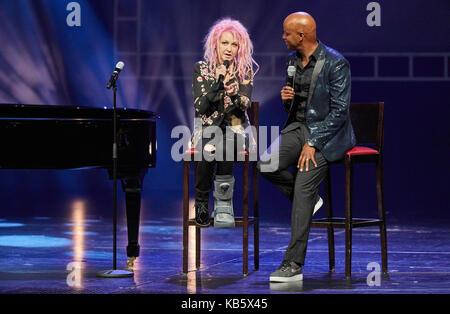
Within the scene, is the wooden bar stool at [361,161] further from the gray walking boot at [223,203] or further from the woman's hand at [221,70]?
the woman's hand at [221,70]

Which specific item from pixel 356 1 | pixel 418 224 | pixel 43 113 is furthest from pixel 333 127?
pixel 356 1

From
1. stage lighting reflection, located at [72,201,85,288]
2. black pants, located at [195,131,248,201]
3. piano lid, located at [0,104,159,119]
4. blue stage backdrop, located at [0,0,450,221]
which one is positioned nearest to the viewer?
black pants, located at [195,131,248,201]

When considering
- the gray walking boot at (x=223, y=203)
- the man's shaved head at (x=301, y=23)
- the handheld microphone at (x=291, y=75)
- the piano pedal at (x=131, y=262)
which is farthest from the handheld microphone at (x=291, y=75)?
the piano pedal at (x=131, y=262)

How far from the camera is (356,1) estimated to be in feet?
34.4

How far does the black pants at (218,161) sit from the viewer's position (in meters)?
4.14

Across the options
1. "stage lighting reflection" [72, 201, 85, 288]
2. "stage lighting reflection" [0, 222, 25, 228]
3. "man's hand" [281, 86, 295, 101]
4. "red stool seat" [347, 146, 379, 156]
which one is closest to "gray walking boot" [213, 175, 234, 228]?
"man's hand" [281, 86, 295, 101]

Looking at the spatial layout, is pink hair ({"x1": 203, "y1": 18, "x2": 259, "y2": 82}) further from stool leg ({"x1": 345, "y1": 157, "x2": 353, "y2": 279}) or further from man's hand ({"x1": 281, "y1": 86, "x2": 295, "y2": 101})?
stool leg ({"x1": 345, "y1": 157, "x2": 353, "y2": 279})

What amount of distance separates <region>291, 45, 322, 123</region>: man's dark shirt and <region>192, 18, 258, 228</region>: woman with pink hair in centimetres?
27

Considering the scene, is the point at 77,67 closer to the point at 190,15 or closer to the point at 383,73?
the point at 190,15

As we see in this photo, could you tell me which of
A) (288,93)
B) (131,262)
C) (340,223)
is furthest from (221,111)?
(131,262)

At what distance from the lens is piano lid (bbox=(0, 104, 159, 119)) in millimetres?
4410

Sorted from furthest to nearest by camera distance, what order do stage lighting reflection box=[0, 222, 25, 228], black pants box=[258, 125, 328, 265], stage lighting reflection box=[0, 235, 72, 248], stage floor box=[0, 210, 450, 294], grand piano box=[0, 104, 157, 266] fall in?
1. stage lighting reflection box=[0, 222, 25, 228]
2. stage lighting reflection box=[0, 235, 72, 248]
3. grand piano box=[0, 104, 157, 266]
4. black pants box=[258, 125, 328, 265]
5. stage floor box=[0, 210, 450, 294]

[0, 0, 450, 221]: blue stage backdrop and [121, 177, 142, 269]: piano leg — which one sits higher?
[0, 0, 450, 221]: blue stage backdrop

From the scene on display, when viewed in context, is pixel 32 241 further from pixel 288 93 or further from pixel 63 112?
pixel 288 93
